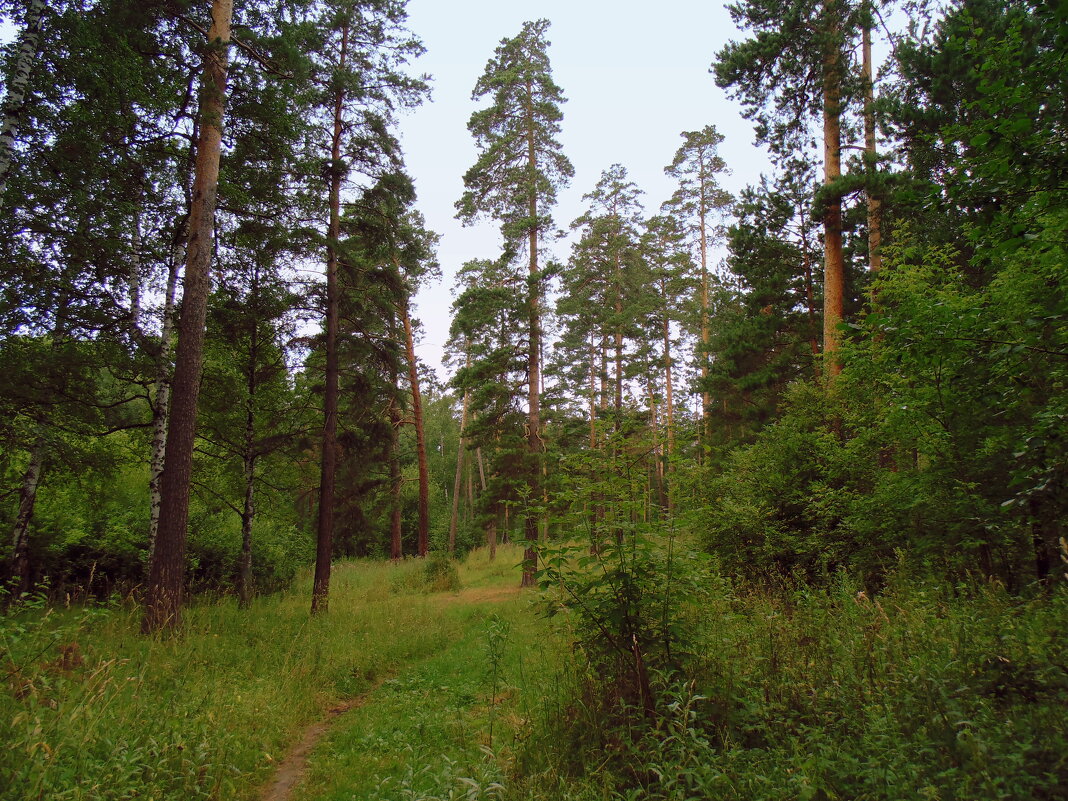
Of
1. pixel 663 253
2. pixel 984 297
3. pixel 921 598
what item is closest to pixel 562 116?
pixel 663 253

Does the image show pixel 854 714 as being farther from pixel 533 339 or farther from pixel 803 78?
pixel 533 339

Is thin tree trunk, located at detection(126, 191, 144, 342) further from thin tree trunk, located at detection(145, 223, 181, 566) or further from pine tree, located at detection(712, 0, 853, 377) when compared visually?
pine tree, located at detection(712, 0, 853, 377)

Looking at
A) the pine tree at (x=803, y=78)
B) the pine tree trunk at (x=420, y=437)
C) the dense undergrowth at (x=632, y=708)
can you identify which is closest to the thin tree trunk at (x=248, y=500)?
the dense undergrowth at (x=632, y=708)

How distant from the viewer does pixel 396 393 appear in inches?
608

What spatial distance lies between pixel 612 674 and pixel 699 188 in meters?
24.9

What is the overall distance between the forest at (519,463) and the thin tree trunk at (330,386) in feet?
0.29

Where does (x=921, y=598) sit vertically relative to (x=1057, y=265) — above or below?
below

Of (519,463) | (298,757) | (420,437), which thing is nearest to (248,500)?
(298,757)

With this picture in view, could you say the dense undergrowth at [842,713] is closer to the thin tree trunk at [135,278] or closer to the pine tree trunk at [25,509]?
the thin tree trunk at [135,278]

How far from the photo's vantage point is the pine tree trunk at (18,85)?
592cm

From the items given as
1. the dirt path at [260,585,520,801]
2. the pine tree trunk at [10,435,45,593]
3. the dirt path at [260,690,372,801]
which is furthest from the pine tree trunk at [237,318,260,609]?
the dirt path at [260,690,372,801]

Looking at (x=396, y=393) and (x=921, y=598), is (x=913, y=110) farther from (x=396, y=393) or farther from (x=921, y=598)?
(x=396, y=393)

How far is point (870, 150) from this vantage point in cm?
1056

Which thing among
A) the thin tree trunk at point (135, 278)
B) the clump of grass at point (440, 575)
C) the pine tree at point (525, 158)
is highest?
the pine tree at point (525, 158)
